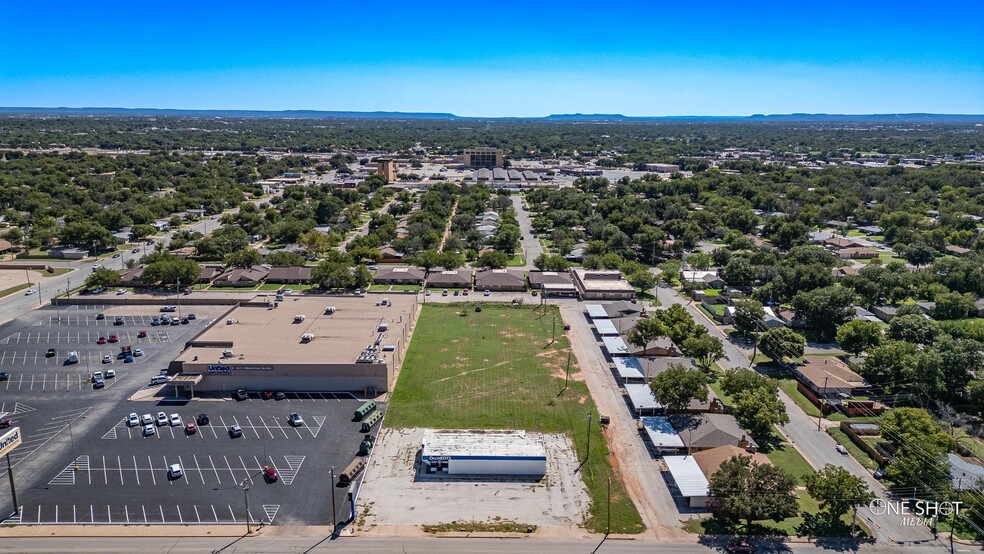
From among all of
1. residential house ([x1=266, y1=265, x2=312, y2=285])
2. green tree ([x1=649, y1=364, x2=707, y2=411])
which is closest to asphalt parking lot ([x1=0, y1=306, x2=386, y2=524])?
green tree ([x1=649, y1=364, x2=707, y2=411])

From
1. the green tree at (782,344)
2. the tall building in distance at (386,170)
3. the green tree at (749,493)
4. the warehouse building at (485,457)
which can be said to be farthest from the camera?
the tall building in distance at (386,170)

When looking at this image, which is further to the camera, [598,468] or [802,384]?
[802,384]

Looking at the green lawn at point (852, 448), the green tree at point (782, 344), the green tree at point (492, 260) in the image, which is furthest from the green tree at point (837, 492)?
the green tree at point (492, 260)

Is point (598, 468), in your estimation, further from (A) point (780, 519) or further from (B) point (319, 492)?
(B) point (319, 492)

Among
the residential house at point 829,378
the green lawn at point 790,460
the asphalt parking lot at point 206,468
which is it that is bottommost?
the asphalt parking lot at point 206,468

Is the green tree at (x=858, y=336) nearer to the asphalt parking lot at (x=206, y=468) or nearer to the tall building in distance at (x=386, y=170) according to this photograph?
the asphalt parking lot at (x=206, y=468)

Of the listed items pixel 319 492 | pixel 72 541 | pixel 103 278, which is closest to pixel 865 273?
pixel 319 492

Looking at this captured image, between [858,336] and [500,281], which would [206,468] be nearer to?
[500,281]
